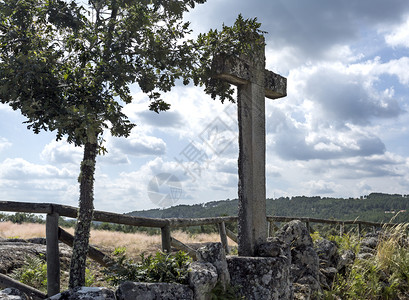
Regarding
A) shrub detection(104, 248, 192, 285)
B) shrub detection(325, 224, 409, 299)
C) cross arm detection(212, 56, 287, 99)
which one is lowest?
shrub detection(325, 224, 409, 299)

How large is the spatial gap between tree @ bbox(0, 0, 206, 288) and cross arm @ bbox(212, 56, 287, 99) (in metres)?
0.43

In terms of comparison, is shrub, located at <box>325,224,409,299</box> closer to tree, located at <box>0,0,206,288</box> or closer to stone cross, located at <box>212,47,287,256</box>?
stone cross, located at <box>212,47,287,256</box>

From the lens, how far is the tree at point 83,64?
12.2ft

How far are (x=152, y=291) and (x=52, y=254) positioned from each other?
1619mm

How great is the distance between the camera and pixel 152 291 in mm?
3586

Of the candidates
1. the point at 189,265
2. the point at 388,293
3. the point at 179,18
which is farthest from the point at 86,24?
the point at 388,293

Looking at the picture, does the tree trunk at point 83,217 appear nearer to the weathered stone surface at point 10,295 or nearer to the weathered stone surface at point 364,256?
the weathered stone surface at point 10,295

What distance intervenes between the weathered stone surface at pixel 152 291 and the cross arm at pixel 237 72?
2.66 metres

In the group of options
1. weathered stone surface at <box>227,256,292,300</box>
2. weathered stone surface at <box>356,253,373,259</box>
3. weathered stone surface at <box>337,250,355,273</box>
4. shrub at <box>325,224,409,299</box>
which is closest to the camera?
weathered stone surface at <box>227,256,292,300</box>

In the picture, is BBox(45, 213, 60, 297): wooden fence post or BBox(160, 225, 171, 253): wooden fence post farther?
BBox(160, 225, 171, 253): wooden fence post

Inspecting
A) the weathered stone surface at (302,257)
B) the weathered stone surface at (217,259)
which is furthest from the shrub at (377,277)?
the weathered stone surface at (217,259)

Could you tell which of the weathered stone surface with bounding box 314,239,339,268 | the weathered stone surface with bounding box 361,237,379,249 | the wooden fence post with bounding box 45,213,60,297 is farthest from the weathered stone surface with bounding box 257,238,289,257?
the weathered stone surface with bounding box 361,237,379,249

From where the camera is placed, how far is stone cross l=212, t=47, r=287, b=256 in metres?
5.14

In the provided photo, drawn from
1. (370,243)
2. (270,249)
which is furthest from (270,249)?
(370,243)
